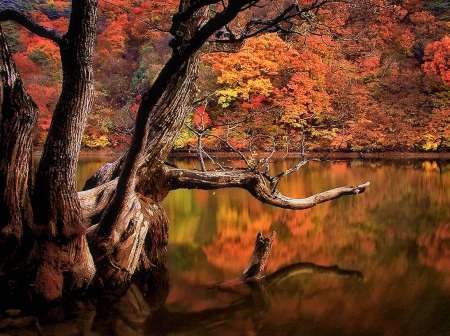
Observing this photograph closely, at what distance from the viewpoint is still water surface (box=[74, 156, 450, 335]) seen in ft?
14.2

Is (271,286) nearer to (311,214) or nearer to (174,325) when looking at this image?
(174,325)

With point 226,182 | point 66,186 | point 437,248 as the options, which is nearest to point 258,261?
point 226,182

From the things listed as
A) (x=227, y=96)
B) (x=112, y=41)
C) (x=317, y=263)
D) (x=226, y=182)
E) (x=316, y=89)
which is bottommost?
(x=317, y=263)

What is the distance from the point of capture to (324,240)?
749cm

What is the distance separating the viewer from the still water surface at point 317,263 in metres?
4.33

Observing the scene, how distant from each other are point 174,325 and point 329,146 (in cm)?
1781

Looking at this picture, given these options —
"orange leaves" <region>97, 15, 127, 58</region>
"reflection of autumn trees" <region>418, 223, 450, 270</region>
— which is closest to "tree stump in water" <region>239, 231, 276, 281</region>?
"reflection of autumn trees" <region>418, 223, 450, 270</region>

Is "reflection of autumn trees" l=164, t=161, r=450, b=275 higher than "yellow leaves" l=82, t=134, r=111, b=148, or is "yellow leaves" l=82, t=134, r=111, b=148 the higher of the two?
"yellow leaves" l=82, t=134, r=111, b=148

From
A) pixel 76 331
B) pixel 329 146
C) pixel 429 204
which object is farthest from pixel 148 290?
pixel 329 146

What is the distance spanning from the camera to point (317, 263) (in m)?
6.25

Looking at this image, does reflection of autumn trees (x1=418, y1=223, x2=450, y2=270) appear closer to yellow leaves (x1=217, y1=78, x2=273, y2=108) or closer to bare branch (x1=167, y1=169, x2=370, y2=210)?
bare branch (x1=167, y1=169, x2=370, y2=210)

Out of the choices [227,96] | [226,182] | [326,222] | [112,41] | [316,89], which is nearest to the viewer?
[226,182]

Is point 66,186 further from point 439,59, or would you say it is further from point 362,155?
point 439,59

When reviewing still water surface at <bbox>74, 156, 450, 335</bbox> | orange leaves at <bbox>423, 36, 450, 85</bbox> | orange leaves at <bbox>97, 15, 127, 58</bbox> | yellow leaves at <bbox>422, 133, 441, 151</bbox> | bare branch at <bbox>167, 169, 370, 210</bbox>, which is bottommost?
still water surface at <bbox>74, 156, 450, 335</bbox>
